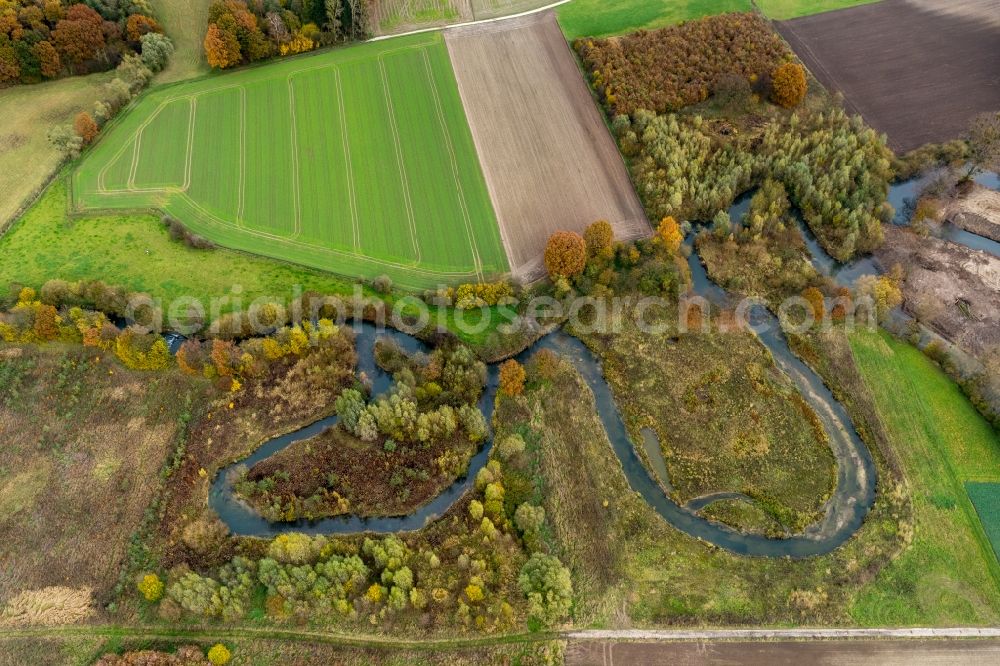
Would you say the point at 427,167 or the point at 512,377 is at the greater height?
the point at 427,167

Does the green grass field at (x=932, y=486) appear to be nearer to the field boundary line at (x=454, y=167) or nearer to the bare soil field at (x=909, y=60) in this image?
the bare soil field at (x=909, y=60)

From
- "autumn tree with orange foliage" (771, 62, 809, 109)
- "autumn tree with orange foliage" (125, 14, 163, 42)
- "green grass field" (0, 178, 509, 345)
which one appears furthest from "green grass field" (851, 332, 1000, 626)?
"autumn tree with orange foliage" (125, 14, 163, 42)

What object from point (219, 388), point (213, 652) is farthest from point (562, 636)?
point (219, 388)

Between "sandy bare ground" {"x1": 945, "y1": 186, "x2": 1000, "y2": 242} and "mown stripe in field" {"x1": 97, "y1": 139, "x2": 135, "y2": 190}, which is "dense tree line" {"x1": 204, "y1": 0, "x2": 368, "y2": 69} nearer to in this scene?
"mown stripe in field" {"x1": 97, "y1": 139, "x2": 135, "y2": 190}

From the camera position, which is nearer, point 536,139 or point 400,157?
point 400,157

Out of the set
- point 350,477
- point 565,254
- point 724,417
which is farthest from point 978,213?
point 350,477

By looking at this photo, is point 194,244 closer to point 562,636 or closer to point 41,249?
point 41,249

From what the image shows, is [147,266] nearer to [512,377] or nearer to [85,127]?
[85,127]

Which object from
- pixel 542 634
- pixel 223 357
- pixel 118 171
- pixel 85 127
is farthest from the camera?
pixel 85 127
